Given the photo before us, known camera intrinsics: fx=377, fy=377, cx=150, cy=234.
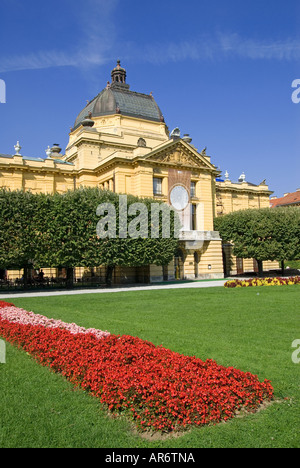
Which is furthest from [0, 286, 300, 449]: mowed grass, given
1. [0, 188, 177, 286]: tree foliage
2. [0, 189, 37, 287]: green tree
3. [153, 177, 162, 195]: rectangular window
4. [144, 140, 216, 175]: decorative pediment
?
[144, 140, 216, 175]: decorative pediment

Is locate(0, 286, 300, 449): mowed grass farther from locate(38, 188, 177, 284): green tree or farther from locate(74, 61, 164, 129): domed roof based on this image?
locate(74, 61, 164, 129): domed roof

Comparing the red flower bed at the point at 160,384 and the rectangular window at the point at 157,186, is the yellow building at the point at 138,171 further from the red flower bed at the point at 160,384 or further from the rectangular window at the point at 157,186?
the red flower bed at the point at 160,384

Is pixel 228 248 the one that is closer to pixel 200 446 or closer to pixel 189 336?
pixel 189 336

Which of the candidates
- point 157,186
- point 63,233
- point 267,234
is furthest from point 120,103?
point 63,233

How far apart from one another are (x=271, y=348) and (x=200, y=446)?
208 inches

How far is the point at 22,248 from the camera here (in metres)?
30.1

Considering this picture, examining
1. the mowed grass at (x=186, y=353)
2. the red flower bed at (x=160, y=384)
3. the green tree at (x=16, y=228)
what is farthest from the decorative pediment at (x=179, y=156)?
the red flower bed at (x=160, y=384)

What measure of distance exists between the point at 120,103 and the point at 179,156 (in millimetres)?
13359

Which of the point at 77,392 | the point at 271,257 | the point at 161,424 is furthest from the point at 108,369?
the point at 271,257

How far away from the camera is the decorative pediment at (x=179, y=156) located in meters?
43.8

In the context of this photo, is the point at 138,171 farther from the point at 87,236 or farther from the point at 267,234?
the point at 267,234

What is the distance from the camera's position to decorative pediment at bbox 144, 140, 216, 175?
4375cm

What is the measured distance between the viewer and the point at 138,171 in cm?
4275

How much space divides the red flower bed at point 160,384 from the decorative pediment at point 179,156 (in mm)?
36459
